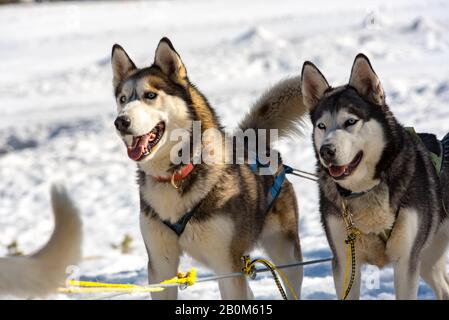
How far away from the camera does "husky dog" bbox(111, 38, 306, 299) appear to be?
10.4 ft

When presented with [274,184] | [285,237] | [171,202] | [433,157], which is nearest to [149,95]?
[171,202]

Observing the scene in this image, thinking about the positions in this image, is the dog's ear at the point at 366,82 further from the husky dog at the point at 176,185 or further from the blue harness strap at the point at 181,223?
the blue harness strap at the point at 181,223

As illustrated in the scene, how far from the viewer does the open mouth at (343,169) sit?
2869 mm

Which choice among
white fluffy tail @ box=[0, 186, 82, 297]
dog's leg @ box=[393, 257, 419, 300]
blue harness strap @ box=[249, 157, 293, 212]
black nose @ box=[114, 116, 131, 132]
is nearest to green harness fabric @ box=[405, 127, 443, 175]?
dog's leg @ box=[393, 257, 419, 300]

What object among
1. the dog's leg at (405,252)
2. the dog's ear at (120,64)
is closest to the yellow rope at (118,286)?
the dog's leg at (405,252)

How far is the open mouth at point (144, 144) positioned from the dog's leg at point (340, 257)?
797 millimetres

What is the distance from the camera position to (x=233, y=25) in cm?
1567

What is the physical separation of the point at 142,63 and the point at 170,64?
916cm

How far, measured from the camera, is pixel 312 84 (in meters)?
3.20

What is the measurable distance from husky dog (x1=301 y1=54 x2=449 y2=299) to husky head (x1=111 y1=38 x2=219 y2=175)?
1.96ft

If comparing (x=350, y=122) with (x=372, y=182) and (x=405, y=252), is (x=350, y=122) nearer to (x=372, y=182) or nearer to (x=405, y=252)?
(x=372, y=182)

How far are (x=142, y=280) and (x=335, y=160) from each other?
2.27m

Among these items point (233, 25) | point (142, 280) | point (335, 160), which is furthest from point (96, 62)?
point (335, 160)

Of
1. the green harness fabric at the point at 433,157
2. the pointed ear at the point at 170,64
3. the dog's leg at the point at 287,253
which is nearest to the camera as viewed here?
the green harness fabric at the point at 433,157
